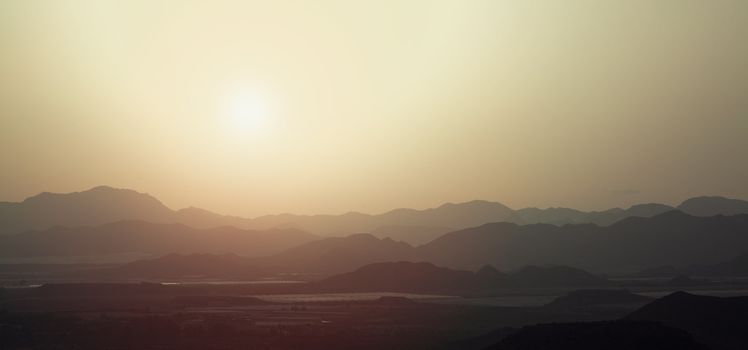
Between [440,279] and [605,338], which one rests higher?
[440,279]

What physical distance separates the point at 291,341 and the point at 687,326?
27651 millimetres

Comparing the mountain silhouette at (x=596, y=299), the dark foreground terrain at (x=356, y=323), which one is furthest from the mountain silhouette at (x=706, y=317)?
the mountain silhouette at (x=596, y=299)

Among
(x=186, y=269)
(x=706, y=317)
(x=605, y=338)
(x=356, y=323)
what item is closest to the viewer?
(x=605, y=338)

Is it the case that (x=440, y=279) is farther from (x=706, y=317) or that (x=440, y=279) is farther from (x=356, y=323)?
(x=706, y=317)

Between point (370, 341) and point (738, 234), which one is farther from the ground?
point (738, 234)

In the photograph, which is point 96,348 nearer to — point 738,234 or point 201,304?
point 201,304

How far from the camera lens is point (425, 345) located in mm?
65438

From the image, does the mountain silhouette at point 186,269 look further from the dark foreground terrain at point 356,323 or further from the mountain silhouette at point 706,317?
the mountain silhouette at point 706,317

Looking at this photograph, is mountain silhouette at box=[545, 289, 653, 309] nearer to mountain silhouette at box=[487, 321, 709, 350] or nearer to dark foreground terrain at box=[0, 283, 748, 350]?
dark foreground terrain at box=[0, 283, 748, 350]

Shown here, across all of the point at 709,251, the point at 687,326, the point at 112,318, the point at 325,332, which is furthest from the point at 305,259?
the point at 687,326

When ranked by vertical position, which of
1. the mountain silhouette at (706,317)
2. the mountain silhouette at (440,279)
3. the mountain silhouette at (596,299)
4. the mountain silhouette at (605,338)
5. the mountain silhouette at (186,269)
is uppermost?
the mountain silhouette at (186,269)

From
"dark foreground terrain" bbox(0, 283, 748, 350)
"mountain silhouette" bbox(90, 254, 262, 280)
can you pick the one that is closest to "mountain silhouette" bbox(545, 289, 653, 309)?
"dark foreground terrain" bbox(0, 283, 748, 350)

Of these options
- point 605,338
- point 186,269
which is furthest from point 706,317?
point 186,269

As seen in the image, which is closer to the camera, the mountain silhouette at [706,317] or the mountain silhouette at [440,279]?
the mountain silhouette at [706,317]
